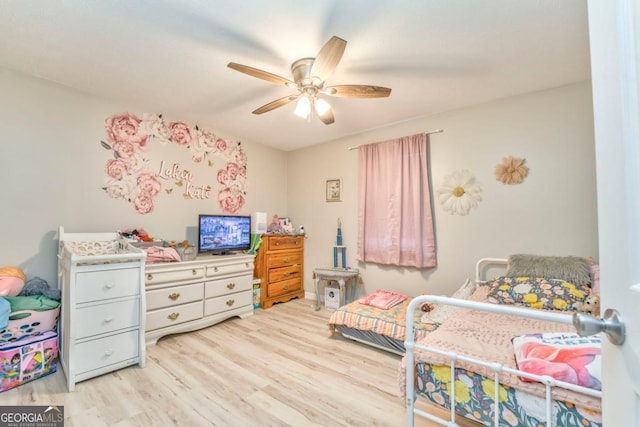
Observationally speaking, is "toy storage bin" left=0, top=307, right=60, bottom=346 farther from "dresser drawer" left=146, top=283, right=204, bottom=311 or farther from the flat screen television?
the flat screen television

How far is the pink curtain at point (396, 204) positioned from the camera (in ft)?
10.2

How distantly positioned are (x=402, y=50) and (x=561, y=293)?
83.6 inches

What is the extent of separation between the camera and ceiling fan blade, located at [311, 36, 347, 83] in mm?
1529

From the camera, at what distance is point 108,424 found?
60.6 inches

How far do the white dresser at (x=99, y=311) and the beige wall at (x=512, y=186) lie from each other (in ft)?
8.31

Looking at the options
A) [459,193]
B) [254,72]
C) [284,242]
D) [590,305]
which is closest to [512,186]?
[459,193]

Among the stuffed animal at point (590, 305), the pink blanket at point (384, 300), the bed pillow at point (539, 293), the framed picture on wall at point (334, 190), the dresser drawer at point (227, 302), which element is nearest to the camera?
the stuffed animal at point (590, 305)

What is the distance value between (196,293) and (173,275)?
320mm

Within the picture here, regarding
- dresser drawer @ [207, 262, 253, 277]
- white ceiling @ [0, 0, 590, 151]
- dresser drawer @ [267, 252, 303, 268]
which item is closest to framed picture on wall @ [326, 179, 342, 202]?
dresser drawer @ [267, 252, 303, 268]

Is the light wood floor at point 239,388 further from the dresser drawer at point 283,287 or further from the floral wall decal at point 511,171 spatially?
the floral wall decal at point 511,171

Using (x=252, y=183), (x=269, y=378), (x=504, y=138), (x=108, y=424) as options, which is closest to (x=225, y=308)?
(x=269, y=378)

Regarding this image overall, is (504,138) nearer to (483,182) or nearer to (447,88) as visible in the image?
(483,182)

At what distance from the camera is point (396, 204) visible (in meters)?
3.28

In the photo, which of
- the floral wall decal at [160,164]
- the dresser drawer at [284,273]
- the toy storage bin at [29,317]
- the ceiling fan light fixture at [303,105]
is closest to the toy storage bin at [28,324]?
the toy storage bin at [29,317]
